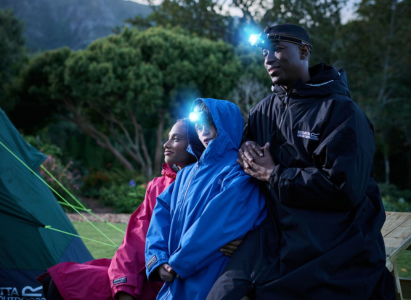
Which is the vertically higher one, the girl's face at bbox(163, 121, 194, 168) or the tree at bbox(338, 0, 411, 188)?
the girl's face at bbox(163, 121, 194, 168)

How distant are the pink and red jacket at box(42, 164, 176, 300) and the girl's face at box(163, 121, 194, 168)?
19.3 inches

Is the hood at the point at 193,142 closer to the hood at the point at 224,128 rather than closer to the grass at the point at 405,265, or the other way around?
the hood at the point at 224,128

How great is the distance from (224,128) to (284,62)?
49 cm

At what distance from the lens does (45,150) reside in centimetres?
1358

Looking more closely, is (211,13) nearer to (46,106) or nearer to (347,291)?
(46,106)

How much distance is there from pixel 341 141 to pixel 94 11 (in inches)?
2997

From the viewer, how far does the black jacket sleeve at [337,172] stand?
1843mm

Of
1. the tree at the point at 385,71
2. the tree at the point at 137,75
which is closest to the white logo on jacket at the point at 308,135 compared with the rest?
the tree at the point at 137,75

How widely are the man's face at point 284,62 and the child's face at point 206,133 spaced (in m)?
0.46

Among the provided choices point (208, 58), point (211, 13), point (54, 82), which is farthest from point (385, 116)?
point (54, 82)

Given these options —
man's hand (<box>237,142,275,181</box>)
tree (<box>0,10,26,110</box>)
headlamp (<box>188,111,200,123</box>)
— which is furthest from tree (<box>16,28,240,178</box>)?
man's hand (<box>237,142,275,181</box>)

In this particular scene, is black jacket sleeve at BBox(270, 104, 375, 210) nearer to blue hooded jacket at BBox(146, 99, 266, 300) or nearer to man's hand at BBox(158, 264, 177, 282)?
blue hooded jacket at BBox(146, 99, 266, 300)

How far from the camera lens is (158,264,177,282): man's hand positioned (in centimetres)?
217

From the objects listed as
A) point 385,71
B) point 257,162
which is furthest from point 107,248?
point 385,71
